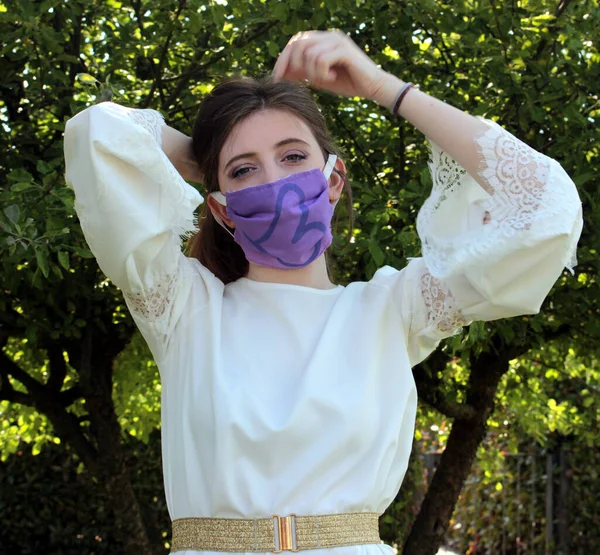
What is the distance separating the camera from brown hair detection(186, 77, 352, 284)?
2.05 meters

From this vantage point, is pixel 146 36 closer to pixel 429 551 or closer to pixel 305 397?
pixel 305 397

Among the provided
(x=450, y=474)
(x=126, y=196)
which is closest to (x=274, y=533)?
(x=126, y=196)

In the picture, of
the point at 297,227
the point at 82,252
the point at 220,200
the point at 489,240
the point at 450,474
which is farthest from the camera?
A: the point at 450,474

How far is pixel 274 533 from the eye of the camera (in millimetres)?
1756

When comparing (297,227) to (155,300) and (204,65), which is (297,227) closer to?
(155,300)

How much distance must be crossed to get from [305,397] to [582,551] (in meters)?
6.09

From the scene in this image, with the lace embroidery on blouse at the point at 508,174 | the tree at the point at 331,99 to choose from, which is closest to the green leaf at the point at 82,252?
the tree at the point at 331,99

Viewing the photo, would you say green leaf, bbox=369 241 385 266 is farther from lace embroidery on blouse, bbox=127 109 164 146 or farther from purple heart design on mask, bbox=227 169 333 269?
lace embroidery on blouse, bbox=127 109 164 146

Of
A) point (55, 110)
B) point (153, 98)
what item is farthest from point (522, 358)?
point (55, 110)

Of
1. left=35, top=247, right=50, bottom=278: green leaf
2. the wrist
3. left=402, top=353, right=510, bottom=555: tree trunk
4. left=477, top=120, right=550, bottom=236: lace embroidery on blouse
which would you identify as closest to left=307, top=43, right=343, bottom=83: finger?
the wrist

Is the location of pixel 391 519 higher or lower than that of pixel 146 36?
lower

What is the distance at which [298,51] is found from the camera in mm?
1954

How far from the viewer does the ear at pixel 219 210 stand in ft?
6.79

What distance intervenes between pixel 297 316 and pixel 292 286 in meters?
0.08
